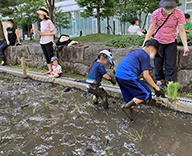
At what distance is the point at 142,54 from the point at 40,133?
6.54ft

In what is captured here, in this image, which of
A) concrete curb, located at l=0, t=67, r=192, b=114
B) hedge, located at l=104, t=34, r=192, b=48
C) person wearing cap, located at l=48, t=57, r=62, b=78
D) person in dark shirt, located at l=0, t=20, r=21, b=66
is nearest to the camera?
concrete curb, located at l=0, t=67, r=192, b=114

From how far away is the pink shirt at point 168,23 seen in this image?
9.96 ft

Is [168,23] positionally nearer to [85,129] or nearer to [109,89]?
[109,89]

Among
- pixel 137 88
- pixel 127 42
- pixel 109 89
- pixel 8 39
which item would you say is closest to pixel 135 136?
pixel 137 88

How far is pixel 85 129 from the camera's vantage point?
102 inches

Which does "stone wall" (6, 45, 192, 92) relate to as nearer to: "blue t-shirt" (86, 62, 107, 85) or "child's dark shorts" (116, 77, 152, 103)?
"blue t-shirt" (86, 62, 107, 85)

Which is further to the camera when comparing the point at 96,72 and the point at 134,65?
the point at 96,72

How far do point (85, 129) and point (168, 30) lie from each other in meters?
2.42

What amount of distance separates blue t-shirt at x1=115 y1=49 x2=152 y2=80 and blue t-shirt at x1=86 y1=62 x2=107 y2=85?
52cm

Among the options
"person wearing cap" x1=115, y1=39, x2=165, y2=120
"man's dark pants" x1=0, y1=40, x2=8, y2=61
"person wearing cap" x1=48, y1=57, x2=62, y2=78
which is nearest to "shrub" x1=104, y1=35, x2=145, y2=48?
"person wearing cap" x1=48, y1=57, x2=62, y2=78

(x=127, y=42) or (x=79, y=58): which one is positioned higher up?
(x=127, y=42)

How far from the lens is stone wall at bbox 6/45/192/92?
11.8 feet

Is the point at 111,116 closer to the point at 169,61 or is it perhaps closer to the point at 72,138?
the point at 72,138

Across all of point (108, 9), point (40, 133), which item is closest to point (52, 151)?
point (40, 133)
